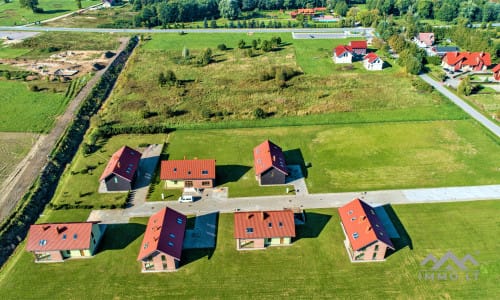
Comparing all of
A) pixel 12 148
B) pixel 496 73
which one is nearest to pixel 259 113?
pixel 12 148

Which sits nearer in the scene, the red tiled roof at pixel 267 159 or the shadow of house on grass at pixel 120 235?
the shadow of house on grass at pixel 120 235

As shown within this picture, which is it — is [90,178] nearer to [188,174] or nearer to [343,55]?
[188,174]

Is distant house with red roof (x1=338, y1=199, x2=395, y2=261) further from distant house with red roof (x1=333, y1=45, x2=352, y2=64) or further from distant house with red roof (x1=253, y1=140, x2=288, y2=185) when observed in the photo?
distant house with red roof (x1=333, y1=45, x2=352, y2=64)

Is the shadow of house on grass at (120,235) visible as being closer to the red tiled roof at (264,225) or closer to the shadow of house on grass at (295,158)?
the red tiled roof at (264,225)

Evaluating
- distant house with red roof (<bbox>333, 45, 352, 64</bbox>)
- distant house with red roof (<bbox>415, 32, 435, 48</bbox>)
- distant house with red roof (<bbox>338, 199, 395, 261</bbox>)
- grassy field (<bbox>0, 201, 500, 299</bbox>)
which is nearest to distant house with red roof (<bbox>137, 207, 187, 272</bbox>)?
grassy field (<bbox>0, 201, 500, 299</bbox>)

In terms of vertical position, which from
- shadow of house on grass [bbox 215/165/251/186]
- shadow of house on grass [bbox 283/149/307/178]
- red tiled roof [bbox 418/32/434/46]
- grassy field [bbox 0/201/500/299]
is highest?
red tiled roof [bbox 418/32/434/46]

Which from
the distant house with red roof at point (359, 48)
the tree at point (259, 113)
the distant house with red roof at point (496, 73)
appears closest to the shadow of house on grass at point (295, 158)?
the tree at point (259, 113)
